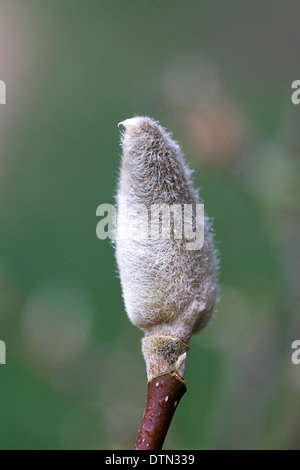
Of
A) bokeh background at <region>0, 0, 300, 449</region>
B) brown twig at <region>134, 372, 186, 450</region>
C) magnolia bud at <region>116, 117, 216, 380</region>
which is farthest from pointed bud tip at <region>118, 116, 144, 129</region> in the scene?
bokeh background at <region>0, 0, 300, 449</region>

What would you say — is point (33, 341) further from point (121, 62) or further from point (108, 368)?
point (121, 62)

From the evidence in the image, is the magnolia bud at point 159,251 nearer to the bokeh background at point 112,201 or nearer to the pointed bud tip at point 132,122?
the pointed bud tip at point 132,122

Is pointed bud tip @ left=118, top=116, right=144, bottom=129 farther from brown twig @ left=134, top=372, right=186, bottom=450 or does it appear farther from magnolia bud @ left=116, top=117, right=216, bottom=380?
brown twig @ left=134, top=372, right=186, bottom=450

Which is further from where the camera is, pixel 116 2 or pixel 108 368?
pixel 116 2

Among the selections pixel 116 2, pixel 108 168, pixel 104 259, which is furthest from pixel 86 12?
pixel 104 259

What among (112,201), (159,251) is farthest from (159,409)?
(112,201)

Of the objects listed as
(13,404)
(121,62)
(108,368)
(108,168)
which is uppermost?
(121,62)
